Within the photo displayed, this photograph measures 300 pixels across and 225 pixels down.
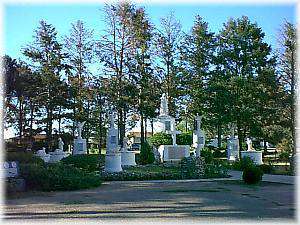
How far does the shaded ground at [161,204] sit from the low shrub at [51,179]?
2.35ft

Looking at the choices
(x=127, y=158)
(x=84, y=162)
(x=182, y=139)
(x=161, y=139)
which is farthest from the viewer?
(x=182, y=139)

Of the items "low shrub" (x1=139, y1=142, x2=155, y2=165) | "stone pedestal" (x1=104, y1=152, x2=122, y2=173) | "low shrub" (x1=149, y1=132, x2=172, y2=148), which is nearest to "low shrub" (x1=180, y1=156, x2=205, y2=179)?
"stone pedestal" (x1=104, y1=152, x2=122, y2=173)

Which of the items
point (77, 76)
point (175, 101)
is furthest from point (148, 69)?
point (77, 76)

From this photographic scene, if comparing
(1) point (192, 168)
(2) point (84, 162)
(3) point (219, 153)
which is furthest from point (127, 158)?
(3) point (219, 153)

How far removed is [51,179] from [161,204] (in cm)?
475

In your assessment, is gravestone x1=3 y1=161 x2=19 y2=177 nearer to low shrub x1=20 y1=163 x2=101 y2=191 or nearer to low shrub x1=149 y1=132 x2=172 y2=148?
low shrub x1=20 y1=163 x2=101 y2=191

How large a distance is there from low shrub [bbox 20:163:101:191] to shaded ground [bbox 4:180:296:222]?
717 millimetres

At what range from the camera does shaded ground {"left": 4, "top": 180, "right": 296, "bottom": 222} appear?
795 cm

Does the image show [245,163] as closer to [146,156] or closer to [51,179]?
[146,156]

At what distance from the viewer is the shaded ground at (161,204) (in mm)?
7953

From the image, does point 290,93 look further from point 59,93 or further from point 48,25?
point 48,25

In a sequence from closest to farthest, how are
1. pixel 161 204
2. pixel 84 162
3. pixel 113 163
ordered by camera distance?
pixel 161 204, pixel 113 163, pixel 84 162

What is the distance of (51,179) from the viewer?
12.7 metres

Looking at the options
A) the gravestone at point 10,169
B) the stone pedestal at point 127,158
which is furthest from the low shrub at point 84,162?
the gravestone at point 10,169
